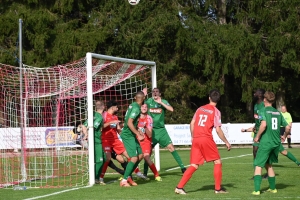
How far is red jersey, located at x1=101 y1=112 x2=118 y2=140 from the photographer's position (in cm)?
1466

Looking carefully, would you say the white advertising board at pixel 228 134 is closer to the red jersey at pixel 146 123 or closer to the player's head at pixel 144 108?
the red jersey at pixel 146 123

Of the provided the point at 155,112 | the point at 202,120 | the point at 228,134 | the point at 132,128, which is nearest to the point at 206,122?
the point at 202,120

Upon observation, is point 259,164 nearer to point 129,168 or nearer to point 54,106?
point 129,168

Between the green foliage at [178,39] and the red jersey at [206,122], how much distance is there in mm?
24838

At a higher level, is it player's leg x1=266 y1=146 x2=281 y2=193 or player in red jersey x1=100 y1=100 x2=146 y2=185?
player in red jersey x1=100 y1=100 x2=146 y2=185

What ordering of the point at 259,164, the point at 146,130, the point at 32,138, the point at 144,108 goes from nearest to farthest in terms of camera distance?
the point at 259,164 < the point at 144,108 < the point at 146,130 < the point at 32,138

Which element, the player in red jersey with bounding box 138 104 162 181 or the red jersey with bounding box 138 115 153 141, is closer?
the player in red jersey with bounding box 138 104 162 181

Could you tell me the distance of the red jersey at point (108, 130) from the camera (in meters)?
14.7

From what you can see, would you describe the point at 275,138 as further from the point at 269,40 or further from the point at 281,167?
the point at 269,40

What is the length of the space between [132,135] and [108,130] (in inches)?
53.4

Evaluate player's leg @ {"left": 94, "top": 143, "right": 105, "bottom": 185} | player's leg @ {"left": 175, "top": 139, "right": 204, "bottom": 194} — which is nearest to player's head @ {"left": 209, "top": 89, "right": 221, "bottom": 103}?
player's leg @ {"left": 175, "top": 139, "right": 204, "bottom": 194}

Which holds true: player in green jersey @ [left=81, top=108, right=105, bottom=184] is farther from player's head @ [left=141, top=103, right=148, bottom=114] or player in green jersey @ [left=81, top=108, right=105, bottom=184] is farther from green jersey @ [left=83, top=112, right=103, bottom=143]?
player's head @ [left=141, top=103, right=148, bottom=114]

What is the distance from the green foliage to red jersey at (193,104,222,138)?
24838mm

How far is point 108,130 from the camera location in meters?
14.8
